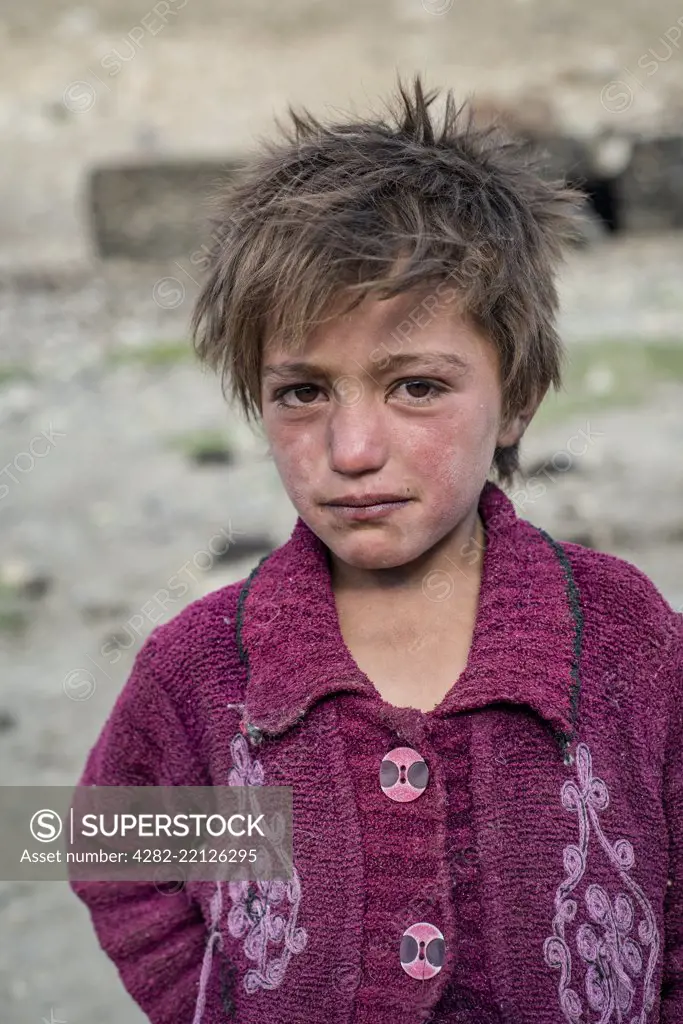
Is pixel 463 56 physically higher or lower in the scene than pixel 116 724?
higher

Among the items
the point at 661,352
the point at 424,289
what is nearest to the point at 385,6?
the point at 661,352

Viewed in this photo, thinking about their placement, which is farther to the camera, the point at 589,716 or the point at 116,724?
the point at 116,724

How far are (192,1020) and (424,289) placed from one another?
103 cm

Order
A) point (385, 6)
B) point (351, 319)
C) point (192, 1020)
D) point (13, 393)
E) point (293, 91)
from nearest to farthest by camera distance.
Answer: point (351, 319), point (192, 1020), point (13, 393), point (293, 91), point (385, 6)

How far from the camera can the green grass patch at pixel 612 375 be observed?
4.96 meters

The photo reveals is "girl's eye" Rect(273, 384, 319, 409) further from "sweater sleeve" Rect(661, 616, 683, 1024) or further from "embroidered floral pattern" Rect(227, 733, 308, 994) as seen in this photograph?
"sweater sleeve" Rect(661, 616, 683, 1024)

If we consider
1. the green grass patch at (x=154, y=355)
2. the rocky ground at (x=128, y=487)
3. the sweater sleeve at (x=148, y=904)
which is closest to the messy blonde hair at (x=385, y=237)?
the sweater sleeve at (x=148, y=904)

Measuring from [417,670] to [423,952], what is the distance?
13.4 inches

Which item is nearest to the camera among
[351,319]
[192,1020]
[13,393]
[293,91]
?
[351,319]

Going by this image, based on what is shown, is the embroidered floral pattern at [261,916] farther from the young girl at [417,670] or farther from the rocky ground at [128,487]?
the rocky ground at [128,487]

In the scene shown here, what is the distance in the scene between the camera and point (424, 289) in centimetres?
147

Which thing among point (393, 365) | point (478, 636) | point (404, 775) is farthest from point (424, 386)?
point (404, 775)

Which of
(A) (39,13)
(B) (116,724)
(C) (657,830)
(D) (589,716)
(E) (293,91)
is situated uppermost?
(A) (39,13)

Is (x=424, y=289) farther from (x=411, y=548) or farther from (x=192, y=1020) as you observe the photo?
(x=192, y=1020)
